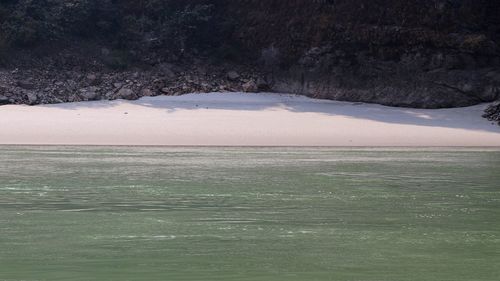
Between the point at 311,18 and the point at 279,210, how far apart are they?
16.8 metres

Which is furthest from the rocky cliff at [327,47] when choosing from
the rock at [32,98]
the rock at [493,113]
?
the rock at [493,113]

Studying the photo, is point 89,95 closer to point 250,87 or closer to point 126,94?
point 126,94

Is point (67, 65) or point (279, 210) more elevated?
point (67, 65)

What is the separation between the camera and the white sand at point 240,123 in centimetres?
1819

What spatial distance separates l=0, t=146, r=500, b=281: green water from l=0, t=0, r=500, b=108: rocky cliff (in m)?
9.58

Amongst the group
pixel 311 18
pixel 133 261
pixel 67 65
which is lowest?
pixel 133 261

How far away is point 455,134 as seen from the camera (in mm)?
19266

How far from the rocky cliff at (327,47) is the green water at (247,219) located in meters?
9.58

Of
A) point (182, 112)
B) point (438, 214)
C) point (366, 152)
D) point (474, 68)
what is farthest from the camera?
point (474, 68)

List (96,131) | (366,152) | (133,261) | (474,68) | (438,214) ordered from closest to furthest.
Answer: (133,261)
(438,214)
(366,152)
(96,131)
(474,68)

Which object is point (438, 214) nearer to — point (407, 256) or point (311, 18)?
point (407, 256)

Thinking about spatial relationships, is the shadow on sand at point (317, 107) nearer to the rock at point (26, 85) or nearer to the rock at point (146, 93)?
the rock at point (146, 93)

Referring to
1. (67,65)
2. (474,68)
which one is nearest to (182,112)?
(67,65)

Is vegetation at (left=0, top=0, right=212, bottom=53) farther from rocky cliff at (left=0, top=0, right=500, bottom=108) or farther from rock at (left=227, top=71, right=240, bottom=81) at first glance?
rock at (left=227, top=71, right=240, bottom=81)
